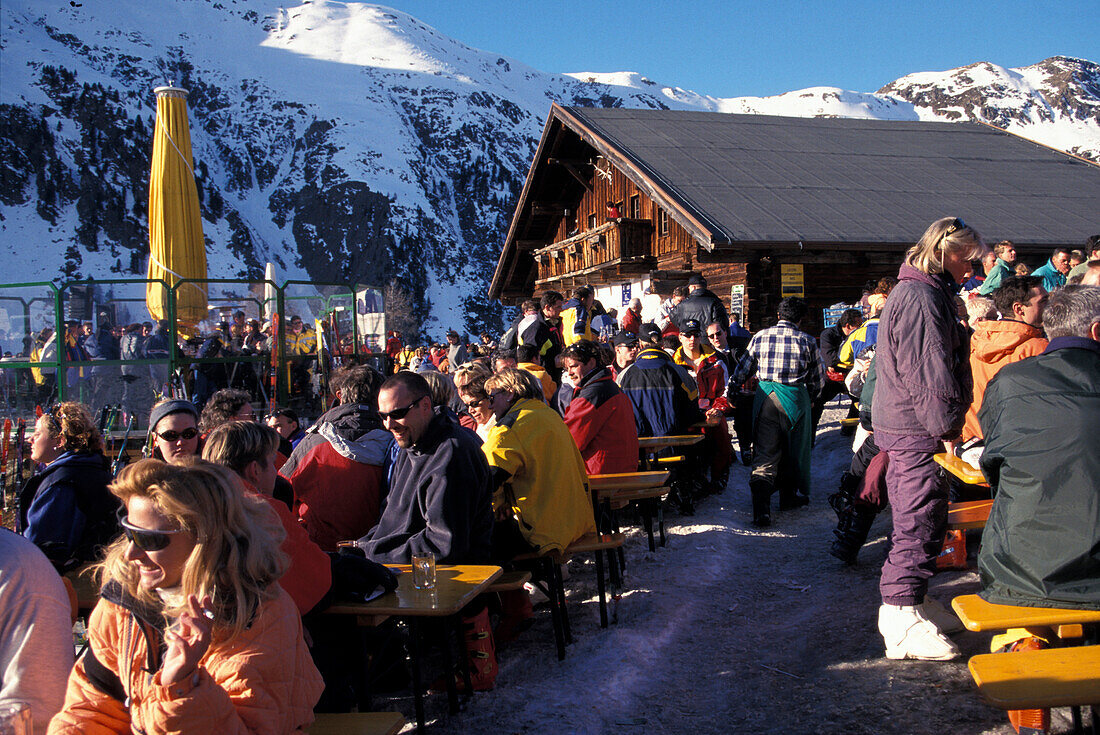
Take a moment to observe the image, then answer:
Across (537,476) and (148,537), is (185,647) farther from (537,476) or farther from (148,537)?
(537,476)

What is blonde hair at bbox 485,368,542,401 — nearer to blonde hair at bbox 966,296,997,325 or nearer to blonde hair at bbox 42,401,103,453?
blonde hair at bbox 42,401,103,453

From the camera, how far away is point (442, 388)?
13.4 ft

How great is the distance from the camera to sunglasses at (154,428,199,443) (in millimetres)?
4055

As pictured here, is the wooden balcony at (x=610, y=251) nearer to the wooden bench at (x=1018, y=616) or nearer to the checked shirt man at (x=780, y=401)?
the checked shirt man at (x=780, y=401)

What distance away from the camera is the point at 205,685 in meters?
1.78

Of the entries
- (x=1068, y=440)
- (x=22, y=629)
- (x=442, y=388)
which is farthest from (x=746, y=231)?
(x=22, y=629)

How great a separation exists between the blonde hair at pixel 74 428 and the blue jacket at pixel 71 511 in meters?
0.05

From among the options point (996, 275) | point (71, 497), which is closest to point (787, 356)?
point (996, 275)

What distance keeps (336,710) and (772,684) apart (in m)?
1.93

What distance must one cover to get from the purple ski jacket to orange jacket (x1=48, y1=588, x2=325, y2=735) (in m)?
2.68

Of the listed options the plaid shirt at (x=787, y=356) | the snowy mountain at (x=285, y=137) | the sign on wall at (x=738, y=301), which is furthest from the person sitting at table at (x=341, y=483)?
the snowy mountain at (x=285, y=137)

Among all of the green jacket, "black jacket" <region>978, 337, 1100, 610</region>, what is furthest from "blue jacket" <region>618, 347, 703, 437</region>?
"black jacket" <region>978, 337, 1100, 610</region>

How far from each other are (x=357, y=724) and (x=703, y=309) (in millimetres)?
7469

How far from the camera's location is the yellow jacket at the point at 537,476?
13.7ft
